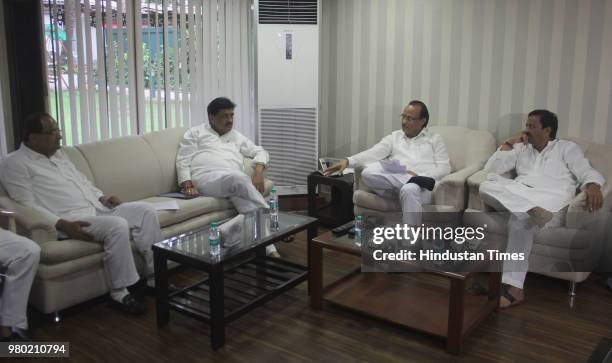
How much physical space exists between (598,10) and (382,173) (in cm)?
198

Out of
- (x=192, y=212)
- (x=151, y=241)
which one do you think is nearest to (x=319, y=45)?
(x=192, y=212)

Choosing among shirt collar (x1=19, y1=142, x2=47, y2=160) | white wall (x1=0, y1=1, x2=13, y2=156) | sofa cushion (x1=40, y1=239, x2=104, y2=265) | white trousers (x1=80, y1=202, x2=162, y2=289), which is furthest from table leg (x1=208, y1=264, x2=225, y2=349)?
white wall (x1=0, y1=1, x2=13, y2=156)

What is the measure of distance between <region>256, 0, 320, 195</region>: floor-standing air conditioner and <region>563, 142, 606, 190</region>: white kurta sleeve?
2354 mm

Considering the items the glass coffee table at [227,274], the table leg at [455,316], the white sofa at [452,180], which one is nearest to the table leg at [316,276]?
the glass coffee table at [227,274]

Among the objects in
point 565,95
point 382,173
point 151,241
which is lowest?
point 151,241

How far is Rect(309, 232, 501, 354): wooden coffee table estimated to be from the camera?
9.07ft

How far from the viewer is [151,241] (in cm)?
348

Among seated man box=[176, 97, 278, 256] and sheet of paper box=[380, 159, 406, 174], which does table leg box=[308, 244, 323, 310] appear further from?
sheet of paper box=[380, 159, 406, 174]

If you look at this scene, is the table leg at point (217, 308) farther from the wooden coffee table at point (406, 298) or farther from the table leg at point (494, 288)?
the table leg at point (494, 288)

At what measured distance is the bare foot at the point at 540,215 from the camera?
3.37 meters

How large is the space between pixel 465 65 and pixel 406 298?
7.78ft

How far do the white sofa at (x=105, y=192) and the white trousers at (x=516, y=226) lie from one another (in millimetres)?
1868

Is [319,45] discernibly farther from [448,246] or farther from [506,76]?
[448,246]

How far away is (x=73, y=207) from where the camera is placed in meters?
3.39
